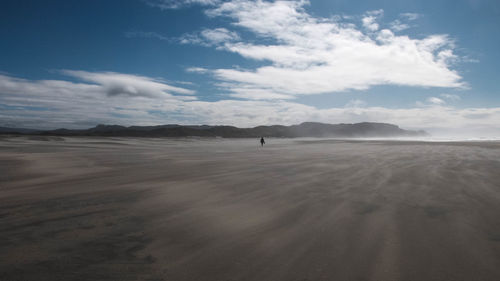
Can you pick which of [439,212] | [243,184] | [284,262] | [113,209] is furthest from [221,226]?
[439,212]

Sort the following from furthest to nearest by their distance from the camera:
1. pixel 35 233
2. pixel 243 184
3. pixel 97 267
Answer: pixel 243 184 → pixel 35 233 → pixel 97 267

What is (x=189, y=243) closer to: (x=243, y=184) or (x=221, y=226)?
(x=221, y=226)

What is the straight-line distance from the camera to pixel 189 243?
3463mm

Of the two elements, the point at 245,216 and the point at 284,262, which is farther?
the point at 245,216

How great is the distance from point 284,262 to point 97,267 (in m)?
1.99

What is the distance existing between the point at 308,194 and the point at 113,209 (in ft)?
13.2

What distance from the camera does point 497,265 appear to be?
A: 2.88 m

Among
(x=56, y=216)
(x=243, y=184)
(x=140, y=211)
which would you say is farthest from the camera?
(x=243, y=184)

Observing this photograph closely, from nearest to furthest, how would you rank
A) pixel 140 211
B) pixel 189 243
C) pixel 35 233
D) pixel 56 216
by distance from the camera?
pixel 189 243 < pixel 35 233 < pixel 56 216 < pixel 140 211

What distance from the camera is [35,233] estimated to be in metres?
3.73

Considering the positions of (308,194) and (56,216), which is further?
(308,194)

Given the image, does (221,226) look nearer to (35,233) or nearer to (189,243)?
(189,243)

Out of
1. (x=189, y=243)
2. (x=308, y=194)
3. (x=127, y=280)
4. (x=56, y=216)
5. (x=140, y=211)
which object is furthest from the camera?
(x=308, y=194)

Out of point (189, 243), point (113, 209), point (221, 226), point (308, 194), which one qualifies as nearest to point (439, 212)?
point (308, 194)
